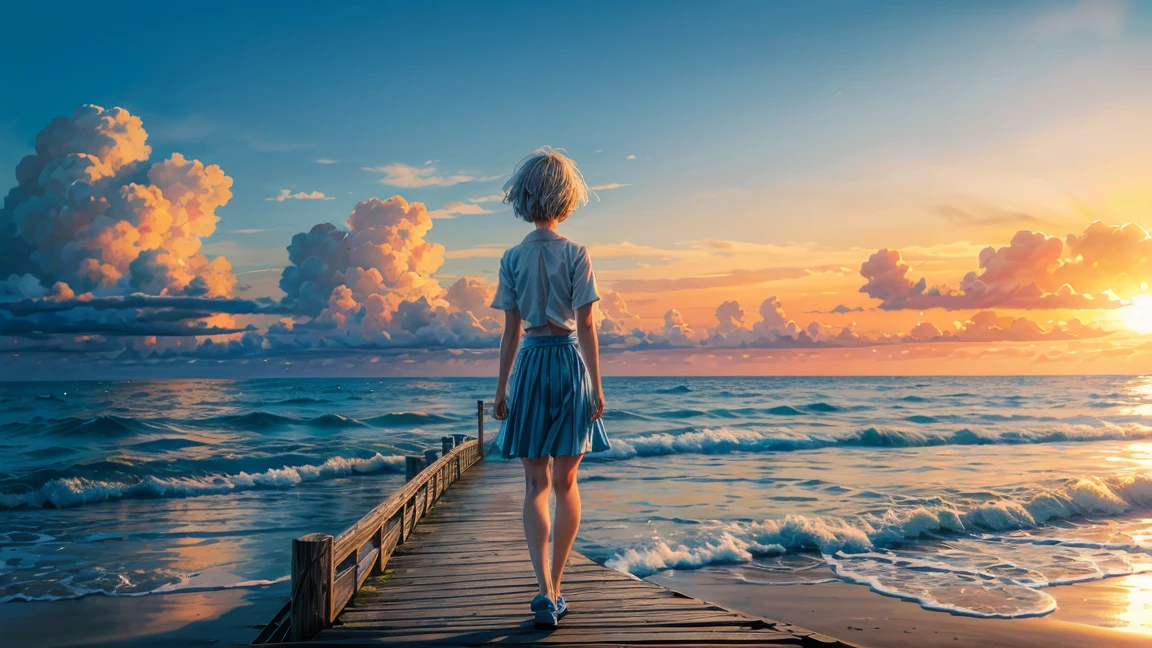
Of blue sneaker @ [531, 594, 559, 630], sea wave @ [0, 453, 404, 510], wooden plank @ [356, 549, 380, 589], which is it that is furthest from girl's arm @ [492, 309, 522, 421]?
sea wave @ [0, 453, 404, 510]

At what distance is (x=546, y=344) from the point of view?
127 inches

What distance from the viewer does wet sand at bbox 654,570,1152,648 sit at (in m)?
6.30

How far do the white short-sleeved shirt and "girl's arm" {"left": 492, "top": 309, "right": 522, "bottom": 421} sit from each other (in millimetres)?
42

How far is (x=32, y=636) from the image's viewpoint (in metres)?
7.11

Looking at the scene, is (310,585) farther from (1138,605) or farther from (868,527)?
(868,527)

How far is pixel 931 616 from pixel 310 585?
604 cm

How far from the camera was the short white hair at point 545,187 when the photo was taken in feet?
10.4

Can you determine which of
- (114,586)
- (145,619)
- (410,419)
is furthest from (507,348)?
(410,419)

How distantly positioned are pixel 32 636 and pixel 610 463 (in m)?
13.7

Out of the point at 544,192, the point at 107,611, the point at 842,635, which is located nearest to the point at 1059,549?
the point at 842,635

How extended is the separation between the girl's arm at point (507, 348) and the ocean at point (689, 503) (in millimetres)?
5710

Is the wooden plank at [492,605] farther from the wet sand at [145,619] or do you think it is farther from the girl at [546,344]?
the wet sand at [145,619]

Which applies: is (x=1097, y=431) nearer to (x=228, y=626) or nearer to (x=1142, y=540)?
(x=1142, y=540)

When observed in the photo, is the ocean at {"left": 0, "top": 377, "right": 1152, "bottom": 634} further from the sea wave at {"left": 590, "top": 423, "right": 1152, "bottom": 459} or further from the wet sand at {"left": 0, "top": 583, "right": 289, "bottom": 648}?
the wet sand at {"left": 0, "top": 583, "right": 289, "bottom": 648}
